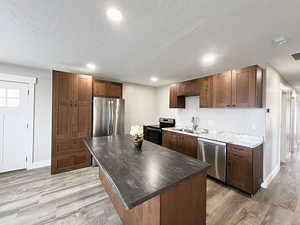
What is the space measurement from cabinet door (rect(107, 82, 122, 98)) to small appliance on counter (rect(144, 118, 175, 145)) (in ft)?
5.27

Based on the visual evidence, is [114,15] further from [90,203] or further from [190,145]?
[190,145]

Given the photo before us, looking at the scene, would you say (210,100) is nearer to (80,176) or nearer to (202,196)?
(202,196)

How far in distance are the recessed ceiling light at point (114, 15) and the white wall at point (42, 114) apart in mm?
3095

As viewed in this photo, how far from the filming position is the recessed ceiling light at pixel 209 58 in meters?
2.35

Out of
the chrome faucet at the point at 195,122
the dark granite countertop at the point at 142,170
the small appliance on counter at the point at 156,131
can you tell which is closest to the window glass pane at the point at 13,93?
the dark granite countertop at the point at 142,170

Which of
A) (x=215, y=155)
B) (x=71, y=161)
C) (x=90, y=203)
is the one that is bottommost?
(x=90, y=203)

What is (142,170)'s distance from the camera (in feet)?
4.42

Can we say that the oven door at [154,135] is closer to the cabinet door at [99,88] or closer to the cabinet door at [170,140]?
the cabinet door at [170,140]

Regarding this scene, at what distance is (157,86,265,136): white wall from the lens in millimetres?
2826

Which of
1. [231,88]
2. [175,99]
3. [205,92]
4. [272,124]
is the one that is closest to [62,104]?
[175,99]

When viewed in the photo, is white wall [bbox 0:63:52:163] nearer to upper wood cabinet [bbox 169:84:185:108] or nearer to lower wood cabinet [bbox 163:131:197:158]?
lower wood cabinet [bbox 163:131:197:158]

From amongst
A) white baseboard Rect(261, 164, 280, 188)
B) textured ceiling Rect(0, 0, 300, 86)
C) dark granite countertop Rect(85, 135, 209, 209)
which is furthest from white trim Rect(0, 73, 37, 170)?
white baseboard Rect(261, 164, 280, 188)

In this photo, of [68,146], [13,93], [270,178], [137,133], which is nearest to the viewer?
[137,133]

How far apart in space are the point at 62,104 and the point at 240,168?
4.01m
